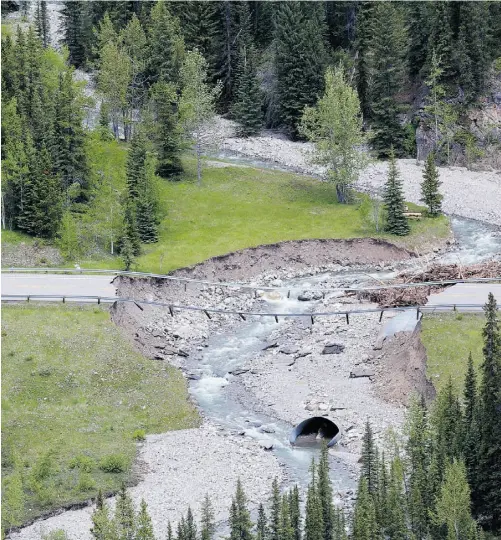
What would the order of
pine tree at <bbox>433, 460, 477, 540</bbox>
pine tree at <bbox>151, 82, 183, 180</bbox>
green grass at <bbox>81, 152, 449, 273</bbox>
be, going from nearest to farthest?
pine tree at <bbox>433, 460, 477, 540</bbox> → green grass at <bbox>81, 152, 449, 273</bbox> → pine tree at <bbox>151, 82, 183, 180</bbox>

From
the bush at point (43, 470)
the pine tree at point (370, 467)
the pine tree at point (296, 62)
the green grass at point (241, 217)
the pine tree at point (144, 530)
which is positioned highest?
the pine tree at point (296, 62)

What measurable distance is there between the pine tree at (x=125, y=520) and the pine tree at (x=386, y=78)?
222ft

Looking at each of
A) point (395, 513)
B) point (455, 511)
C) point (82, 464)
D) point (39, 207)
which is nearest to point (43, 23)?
point (39, 207)

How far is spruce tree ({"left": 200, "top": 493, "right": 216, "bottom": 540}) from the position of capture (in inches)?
2177

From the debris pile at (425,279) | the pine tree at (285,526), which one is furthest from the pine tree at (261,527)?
the debris pile at (425,279)

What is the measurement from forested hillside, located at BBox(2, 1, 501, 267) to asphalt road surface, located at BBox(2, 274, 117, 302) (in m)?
4.46

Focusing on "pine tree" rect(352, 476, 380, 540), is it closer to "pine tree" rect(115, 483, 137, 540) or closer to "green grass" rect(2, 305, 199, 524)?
"pine tree" rect(115, 483, 137, 540)

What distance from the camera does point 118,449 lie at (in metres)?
67.6

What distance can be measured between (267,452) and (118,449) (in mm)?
8090

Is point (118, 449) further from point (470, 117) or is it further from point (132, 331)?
point (470, 117)

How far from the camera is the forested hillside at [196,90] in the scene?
313 feet

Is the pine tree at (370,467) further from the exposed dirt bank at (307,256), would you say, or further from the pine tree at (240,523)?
the exposed dirt bank at (307,256)

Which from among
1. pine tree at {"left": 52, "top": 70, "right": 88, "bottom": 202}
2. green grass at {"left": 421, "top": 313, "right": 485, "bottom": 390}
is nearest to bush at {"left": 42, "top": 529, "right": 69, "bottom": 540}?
green grass at {"left": 421, "top": 313, "right": 485, "bottom": 390}

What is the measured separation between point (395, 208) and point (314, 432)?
106ft
